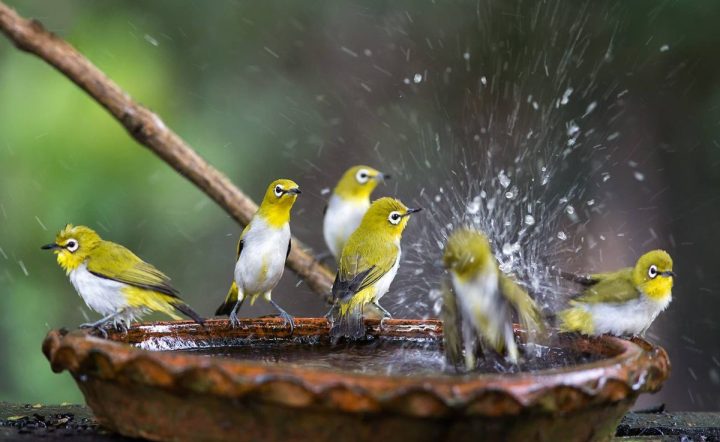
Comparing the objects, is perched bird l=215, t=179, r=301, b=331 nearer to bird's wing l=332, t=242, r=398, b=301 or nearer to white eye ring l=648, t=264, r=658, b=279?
bird's wing l=332, t=242, r=398, b=301

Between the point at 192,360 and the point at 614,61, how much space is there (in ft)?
16.0

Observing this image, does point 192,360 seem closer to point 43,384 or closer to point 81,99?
point 81,99

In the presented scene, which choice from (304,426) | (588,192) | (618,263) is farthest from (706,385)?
(304,426)

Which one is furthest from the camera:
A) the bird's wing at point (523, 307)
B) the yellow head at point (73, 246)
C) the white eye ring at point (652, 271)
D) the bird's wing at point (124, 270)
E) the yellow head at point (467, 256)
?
the white eye ring at point (652, 271)

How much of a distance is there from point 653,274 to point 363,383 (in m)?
1.91

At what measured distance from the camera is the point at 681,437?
9.45ft

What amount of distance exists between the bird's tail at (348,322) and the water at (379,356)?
0.12 ft

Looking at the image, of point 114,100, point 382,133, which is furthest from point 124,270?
point 382,133

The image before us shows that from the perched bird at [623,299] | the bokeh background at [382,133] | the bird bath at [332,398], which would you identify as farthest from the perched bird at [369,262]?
the bird bath at [332,398]

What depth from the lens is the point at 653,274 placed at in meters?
3.46

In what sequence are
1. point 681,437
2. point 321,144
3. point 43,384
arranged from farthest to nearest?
point 321,144, point 43,384, point 681,437

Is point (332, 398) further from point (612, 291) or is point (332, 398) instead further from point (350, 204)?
point (350, 204)

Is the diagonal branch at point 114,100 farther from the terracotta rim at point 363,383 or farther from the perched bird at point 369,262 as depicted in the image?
the terracotta rim at point 363,383

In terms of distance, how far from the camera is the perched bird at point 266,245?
3.85 metres
